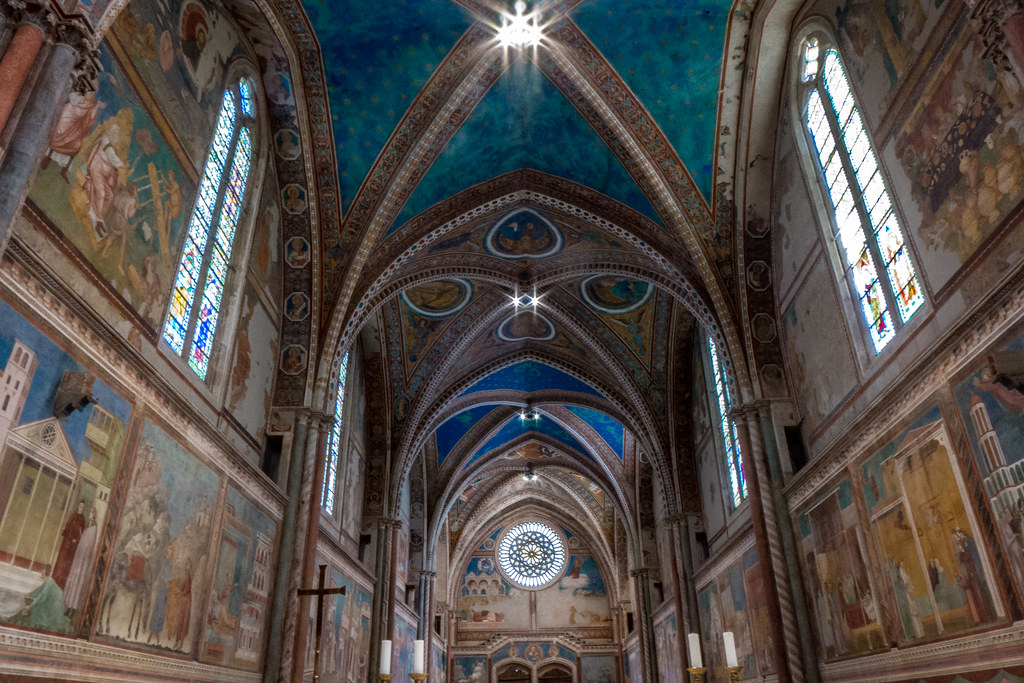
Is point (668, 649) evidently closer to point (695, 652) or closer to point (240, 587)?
point (695, 652)

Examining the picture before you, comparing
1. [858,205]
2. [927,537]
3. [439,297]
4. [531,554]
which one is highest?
[439,297]

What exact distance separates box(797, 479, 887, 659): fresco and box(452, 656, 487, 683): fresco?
25.1 meters

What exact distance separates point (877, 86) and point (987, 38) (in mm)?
3413

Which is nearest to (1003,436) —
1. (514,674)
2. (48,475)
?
(48,475)

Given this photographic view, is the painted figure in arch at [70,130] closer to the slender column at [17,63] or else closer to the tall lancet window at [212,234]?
the slender column at [17,63]

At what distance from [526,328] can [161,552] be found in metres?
14.0

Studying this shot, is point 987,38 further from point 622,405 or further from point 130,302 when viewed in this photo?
point 622,405

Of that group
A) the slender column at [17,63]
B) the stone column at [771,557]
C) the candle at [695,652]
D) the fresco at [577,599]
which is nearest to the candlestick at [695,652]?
the candle at [695,652]

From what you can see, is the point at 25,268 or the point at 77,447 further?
the point at 77,447

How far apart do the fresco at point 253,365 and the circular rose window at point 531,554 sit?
25.0 metres

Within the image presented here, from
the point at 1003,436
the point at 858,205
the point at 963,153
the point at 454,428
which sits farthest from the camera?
the point at 454,428

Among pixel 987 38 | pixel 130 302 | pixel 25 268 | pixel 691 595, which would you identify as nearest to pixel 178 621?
pixel 130 302

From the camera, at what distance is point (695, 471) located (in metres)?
20.2

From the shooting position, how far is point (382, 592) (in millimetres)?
19500
